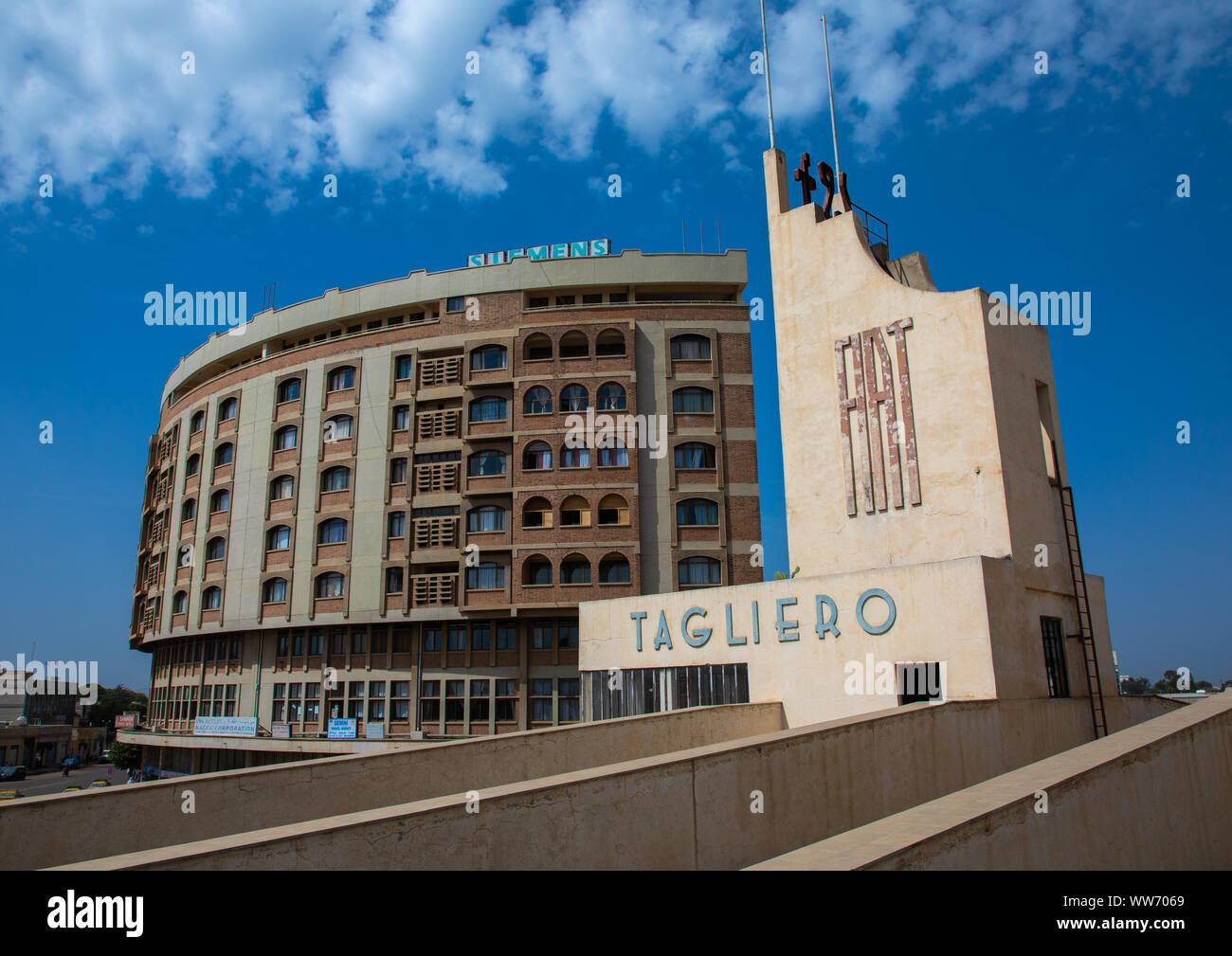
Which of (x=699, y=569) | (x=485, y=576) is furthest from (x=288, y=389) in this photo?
(x=699, y=569)

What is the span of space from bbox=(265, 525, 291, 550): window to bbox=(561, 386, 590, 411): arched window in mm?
18223

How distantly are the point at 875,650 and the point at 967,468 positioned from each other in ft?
15.0

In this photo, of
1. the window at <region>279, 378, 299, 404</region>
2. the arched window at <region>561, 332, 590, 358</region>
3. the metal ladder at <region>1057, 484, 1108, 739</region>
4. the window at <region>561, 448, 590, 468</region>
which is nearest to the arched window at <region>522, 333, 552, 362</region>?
the arched window at <region>561, 332, 590, 358</region>

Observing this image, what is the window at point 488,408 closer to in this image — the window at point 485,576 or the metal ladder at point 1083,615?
the window at point 485,576

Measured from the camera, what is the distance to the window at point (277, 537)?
47.0 m

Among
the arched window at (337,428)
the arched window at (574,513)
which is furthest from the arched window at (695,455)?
the arched window at (337,428)

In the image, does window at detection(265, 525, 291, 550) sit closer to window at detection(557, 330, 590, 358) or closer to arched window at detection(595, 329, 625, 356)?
window at detection(557, 330, 590, 358)

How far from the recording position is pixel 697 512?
1608 inches

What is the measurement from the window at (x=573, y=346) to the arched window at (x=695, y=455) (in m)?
7.49

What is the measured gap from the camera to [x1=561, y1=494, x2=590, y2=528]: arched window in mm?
40250

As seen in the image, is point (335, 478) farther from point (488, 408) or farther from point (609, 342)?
point (609, 342)
